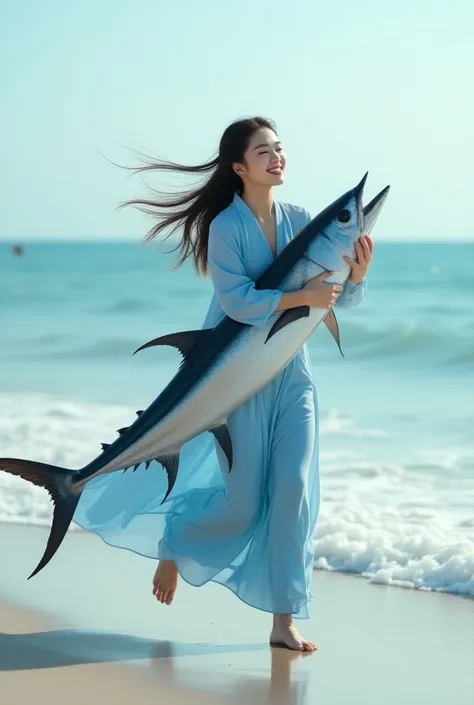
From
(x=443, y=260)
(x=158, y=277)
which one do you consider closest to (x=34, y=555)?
(x=158, y=277)

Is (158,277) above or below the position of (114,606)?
below

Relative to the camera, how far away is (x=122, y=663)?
4.68 m

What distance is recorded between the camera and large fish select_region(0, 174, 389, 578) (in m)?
4.61

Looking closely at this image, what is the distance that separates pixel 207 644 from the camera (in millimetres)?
4961

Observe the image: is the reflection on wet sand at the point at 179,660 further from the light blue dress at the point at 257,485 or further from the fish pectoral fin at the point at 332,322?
the fish pectoral fin at the point at 332,322

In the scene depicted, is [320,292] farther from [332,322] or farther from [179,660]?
[179,660]

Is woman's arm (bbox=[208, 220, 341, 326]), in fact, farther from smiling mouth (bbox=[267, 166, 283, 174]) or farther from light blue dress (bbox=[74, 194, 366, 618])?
smiling mouth (bbox=[267, 166, 283, 174])

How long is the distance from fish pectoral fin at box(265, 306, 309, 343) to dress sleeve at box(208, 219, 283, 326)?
5 centimetres

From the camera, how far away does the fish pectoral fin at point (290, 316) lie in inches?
183

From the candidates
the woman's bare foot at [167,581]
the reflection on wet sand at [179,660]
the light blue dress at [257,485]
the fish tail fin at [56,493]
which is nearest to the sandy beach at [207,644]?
the reflection on wet sand at [179,660]

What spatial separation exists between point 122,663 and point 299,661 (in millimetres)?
616

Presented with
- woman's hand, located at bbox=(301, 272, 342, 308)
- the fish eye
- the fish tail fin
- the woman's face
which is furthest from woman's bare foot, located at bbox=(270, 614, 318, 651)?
the woman's face

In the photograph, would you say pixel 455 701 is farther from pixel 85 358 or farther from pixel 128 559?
pixel 85 358

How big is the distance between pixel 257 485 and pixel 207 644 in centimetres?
62
